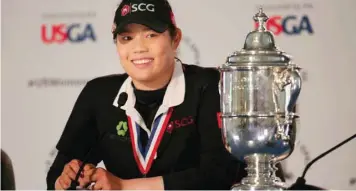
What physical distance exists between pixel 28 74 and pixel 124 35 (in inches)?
45.2

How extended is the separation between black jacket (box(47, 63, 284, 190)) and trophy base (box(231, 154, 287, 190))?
41 centimetres

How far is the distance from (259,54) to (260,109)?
0.41ft

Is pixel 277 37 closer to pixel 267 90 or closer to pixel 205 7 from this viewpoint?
pixel 205 7

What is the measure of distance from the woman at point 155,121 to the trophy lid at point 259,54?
0.48 meters

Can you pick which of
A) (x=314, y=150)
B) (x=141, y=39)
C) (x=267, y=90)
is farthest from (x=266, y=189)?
(x=314, y=150)

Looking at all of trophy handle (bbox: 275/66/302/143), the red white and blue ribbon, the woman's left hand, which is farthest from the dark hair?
trophy handle (bbox: 275/66/302/143)

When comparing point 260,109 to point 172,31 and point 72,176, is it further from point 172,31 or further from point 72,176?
point 172,31

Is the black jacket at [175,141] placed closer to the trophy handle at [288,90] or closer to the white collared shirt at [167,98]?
the white collared shirt at [167,98]

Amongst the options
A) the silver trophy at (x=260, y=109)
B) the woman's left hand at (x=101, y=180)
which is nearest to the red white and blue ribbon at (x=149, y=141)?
the woman's left hand at (x=101, y=180)

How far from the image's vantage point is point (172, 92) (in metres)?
2.19


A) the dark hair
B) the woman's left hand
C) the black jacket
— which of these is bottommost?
the woman's left hand

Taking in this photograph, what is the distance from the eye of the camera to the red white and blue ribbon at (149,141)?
212 cm

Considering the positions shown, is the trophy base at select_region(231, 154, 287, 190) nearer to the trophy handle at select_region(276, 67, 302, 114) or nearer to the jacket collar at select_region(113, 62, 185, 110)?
the trophy handle at select_region(276, 67, 302, 114)

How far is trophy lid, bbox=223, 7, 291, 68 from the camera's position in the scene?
1642 millimetres
